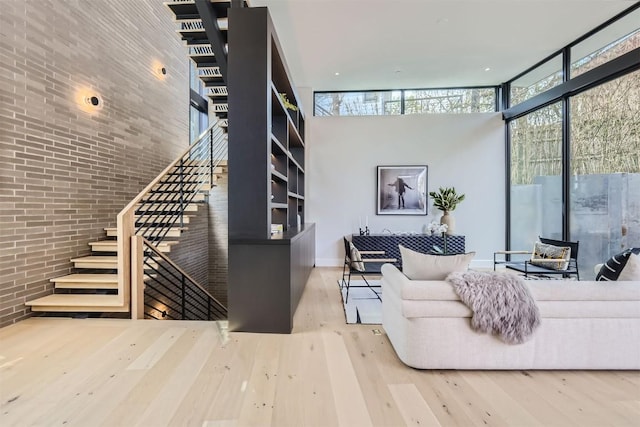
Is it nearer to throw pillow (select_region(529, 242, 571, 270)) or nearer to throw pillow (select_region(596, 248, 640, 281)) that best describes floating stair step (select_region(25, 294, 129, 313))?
throw pillow (select_region(596, 248, 640, 281))

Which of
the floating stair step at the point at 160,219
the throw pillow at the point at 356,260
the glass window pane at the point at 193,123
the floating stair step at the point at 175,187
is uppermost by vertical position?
the glass window pane at the point at 193,123

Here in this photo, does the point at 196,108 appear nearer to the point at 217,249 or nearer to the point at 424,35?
the point at 217,249

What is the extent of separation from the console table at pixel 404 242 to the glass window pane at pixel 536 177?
1.22m

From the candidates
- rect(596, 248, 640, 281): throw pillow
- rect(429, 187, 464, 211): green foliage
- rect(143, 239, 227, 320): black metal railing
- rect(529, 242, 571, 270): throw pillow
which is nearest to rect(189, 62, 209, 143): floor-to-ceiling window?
rect(143, 239, 227, 320): black metal railing

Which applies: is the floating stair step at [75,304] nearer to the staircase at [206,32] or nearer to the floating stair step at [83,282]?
the floating stair step at [83,282]

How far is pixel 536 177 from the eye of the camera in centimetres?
528

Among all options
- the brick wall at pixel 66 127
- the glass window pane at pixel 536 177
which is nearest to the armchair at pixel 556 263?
the glass window pane at pixel 536 177

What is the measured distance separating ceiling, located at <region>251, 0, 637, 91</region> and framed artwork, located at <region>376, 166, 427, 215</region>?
1792 mm

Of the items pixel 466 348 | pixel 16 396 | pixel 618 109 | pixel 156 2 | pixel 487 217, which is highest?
pixel 156 2

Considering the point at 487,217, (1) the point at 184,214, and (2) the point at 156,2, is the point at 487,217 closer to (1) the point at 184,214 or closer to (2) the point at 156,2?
(1) the point at 184,214

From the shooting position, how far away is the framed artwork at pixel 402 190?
20.1 feet

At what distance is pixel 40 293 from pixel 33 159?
1.46m

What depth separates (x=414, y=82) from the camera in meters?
5.85

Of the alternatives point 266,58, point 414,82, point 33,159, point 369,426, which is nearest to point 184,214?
point 33,159
